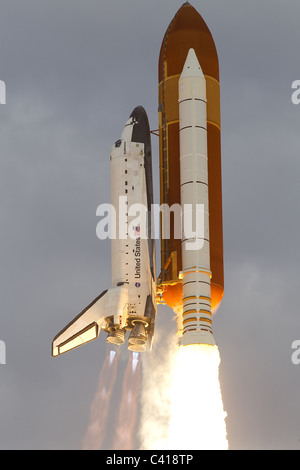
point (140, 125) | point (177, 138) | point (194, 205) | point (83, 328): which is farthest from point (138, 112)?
point (83, 328)

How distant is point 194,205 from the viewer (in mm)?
46781

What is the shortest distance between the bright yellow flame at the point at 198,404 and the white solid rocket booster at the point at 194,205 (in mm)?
481

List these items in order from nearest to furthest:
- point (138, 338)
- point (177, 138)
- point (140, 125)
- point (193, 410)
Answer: point (193, 410)
point (138, 338)
point (177, 138)
point (140, 125)

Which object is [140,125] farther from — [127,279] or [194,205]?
[127,279]

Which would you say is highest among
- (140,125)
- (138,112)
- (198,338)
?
(138,112)

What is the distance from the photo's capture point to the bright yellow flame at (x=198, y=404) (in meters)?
45.0

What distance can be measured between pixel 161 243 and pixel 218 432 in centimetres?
677

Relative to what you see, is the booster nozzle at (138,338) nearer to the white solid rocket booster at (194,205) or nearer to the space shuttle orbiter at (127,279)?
the space shuttle orbiter at (127,279)

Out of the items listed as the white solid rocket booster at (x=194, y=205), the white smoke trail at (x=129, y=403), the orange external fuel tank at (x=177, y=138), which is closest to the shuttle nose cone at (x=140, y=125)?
the orange external fuel tank at (x=177, y=138)

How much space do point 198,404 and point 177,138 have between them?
355 inches

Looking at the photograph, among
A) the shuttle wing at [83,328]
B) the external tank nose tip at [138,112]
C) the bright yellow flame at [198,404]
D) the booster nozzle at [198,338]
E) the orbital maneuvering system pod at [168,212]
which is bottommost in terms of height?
the bright yellow flame at [198,404]
